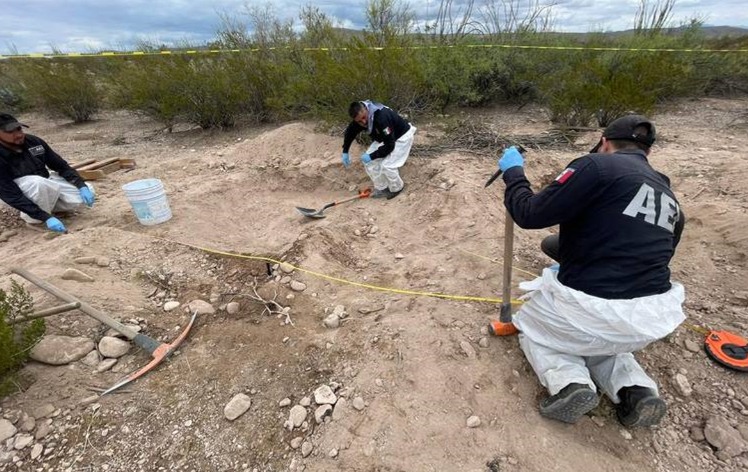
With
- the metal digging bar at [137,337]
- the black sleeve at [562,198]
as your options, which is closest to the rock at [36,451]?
the metal digging bar at [137,337]

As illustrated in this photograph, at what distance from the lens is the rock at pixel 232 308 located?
8.71ft

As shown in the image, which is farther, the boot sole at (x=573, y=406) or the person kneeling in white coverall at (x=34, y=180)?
the person kneeling in white coverall at (x=34, y=180)

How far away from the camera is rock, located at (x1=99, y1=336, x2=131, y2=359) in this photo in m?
2.22

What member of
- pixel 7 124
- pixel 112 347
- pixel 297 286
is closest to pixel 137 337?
pixel 112 347

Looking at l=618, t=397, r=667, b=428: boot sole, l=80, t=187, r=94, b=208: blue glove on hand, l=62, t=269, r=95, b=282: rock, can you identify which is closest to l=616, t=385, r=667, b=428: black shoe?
l=618, t=397, r=667, b=428: boot sole

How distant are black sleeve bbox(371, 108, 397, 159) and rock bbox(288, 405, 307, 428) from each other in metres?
3.01

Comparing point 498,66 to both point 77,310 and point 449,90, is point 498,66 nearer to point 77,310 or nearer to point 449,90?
point 449,90

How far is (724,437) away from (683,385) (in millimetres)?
261

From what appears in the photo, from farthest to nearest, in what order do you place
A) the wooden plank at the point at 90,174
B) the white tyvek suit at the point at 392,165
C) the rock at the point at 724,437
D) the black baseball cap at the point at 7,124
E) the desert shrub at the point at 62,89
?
the desert shrub at the point at 62,89, the wooden plank at the point at 90,174, the white tyvek suit at the point at 392,165, the black baseball cap at the point at 7,124, the rock at the point at 724,437

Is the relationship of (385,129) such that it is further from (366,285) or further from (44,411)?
(44,411)

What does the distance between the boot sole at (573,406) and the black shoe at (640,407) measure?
0.58 ft

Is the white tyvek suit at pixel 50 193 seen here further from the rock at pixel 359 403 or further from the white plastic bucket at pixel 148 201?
the rock at pixel 359 403

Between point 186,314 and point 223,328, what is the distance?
32 cm

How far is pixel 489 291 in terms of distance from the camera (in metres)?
2.62
